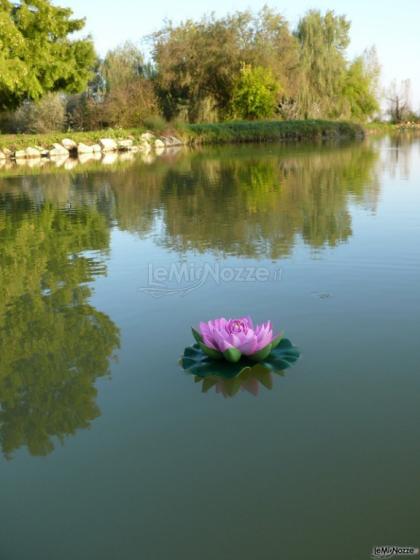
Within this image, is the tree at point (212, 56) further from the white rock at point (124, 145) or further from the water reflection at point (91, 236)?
the water reflection at point (91, 236)

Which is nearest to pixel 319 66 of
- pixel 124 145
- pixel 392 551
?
pixel 124 145

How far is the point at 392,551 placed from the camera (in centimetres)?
187

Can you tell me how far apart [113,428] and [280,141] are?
3231 cm

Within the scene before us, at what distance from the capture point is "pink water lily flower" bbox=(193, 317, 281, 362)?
127 inches

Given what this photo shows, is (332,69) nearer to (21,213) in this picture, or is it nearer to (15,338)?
(21,213)

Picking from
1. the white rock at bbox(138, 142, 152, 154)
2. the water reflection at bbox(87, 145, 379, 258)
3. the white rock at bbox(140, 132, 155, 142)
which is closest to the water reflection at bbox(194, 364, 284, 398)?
the water reflection at bbox(87, 145, 379, 258)

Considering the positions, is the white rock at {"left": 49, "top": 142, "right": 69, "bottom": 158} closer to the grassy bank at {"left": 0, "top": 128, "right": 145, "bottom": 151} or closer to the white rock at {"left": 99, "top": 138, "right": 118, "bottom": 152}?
the grassy bank at {"left": 0, "top": 128, "right": 145, "bottom": 151}

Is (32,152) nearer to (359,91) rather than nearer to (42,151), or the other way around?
(42,151)

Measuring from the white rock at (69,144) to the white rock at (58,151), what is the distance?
1.04 ft

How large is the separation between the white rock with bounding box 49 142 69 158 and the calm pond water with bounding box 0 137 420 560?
71.8 ft

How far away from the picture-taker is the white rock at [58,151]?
27686mm

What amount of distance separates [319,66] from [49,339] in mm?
36910

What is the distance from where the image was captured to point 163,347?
365 cm

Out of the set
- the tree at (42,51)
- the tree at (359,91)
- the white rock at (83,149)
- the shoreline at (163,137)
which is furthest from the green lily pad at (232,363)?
the tree at (359,91)
